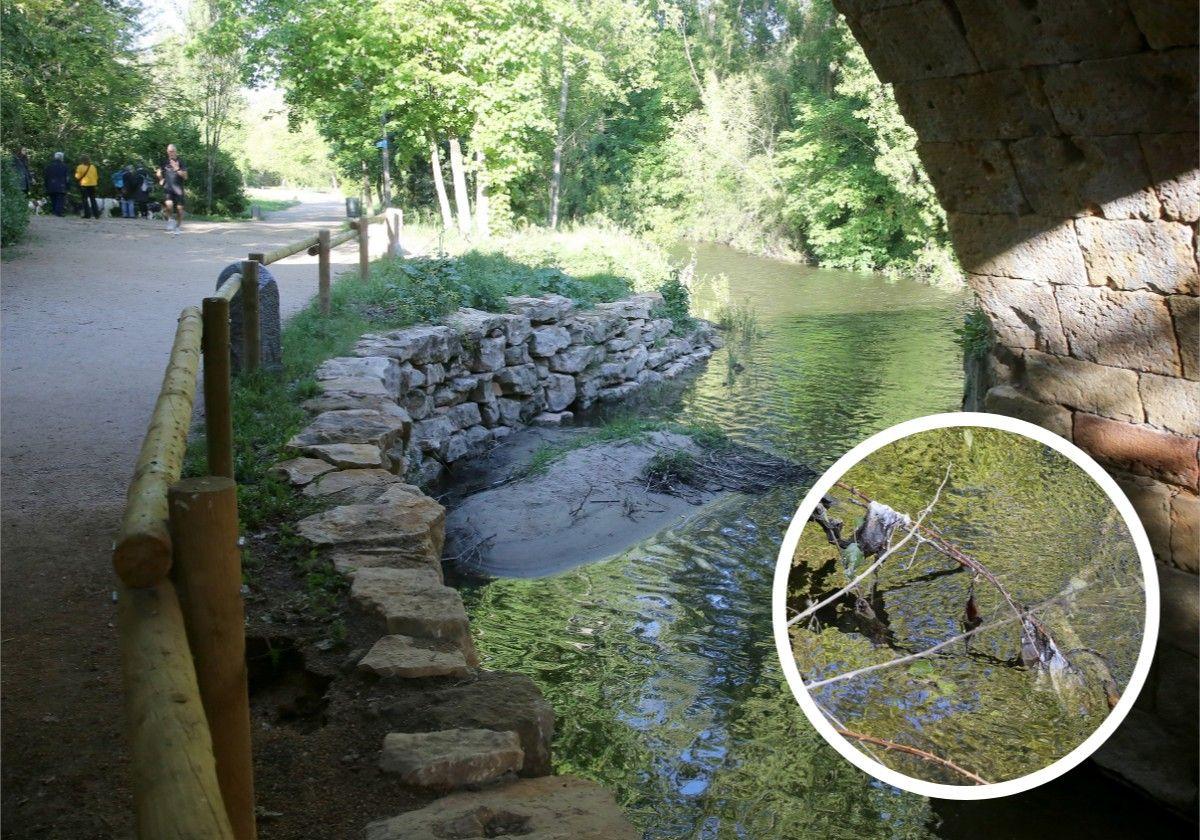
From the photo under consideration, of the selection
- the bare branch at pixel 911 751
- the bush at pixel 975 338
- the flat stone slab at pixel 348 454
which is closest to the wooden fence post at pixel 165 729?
the bare branch at pixel 911 751

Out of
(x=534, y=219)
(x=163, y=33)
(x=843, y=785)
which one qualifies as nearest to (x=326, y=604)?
(x=843, y=785)

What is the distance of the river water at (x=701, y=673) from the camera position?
15.0ft

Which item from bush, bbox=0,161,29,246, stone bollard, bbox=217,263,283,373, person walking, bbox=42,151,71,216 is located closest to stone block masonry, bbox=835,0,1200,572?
stone bollard, bbox=217,263,283,373

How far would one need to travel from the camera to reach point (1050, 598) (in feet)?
9.30

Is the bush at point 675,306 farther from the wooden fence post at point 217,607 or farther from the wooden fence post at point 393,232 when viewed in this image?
the wooden fence post at point 217,607

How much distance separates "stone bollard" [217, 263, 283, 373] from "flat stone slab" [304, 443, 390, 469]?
1.54m

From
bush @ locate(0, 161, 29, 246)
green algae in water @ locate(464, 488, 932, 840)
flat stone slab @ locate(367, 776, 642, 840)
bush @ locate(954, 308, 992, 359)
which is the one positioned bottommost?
green algae in water @ locate(464, 488, 932, 840)

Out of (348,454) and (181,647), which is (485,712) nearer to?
(181,647)

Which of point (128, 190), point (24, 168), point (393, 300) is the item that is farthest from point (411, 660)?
point (128, 190)

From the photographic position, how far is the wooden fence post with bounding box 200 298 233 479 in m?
4.74

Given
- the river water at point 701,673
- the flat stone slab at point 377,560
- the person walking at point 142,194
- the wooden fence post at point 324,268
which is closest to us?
the river water at point 701,673

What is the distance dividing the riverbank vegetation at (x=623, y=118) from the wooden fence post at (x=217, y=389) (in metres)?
12.9

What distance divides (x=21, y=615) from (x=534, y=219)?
22.7 metres

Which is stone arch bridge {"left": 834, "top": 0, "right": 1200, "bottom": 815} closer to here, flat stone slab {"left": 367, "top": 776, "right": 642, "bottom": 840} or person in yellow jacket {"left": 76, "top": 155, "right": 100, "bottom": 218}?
flat stone slab {"left": 367, "top": 776, "right": 642, "bottom": 840}
